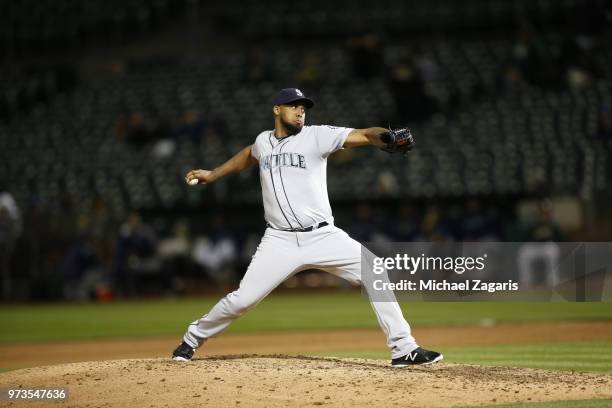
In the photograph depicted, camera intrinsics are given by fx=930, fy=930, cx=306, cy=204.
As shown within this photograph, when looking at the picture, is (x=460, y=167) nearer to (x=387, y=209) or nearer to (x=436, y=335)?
(x=387, y=209)

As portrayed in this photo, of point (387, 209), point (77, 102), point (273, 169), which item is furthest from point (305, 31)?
point (273, 169)

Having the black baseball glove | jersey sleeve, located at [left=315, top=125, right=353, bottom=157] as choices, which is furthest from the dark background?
the black baseball glove

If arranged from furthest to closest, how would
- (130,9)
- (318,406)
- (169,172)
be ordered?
1. (130,9)
2. (169,172)
3. (318,406)

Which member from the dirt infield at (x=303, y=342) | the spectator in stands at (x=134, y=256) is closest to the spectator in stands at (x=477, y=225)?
the dirt infield at (x=303, y=342)

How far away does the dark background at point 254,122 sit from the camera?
19062 mm

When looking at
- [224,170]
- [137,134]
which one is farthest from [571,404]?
[137,134]

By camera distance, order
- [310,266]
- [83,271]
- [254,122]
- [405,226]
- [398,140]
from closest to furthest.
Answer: [398,140]
[310,266]
[405,226]
[83,271]
[254,122]

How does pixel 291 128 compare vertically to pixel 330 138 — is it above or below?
above

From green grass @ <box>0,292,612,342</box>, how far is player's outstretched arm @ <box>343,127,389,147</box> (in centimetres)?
699

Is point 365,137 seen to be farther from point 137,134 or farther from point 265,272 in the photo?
point 137,134

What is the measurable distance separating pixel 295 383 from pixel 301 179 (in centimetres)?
147

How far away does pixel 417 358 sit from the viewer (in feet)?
22.0

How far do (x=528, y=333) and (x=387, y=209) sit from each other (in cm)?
880

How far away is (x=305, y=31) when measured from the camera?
2667cm
